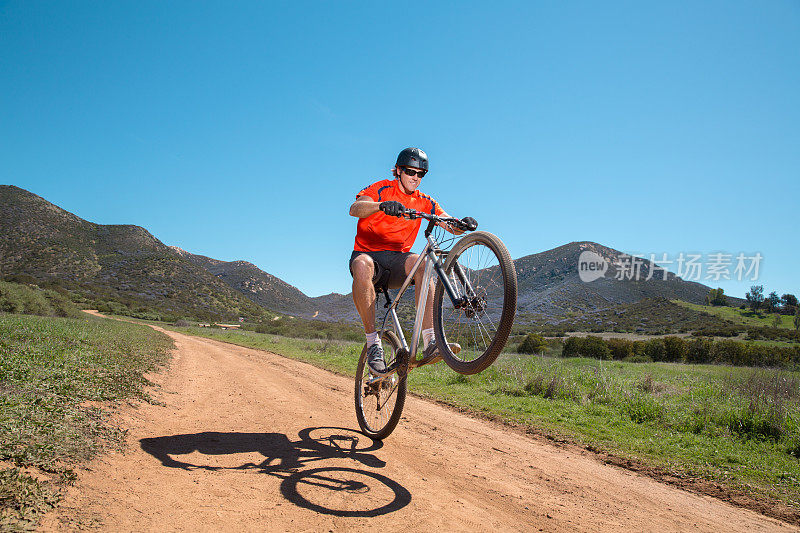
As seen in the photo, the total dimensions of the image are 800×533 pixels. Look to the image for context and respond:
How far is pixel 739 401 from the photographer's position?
31.5ft

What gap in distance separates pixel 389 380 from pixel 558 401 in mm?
5892

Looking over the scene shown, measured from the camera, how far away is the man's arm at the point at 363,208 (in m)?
4.73

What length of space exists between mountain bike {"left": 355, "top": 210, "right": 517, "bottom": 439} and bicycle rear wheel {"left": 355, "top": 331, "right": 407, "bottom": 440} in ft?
0.06

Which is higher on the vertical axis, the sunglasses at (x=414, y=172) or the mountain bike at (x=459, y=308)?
the sunglasses at (x=414, y=172)

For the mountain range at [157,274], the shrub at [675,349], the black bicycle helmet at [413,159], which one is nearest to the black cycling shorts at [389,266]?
the black bicycle helmet at [413,159]

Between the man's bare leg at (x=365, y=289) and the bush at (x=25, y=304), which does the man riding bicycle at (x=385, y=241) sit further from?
the bush at (x=25, y=304)

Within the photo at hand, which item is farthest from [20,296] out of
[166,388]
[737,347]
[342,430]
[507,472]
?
[737,347]

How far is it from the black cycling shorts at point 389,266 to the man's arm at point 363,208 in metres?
0.62

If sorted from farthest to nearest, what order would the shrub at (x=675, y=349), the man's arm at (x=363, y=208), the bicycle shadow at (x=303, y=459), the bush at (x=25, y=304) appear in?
the shrub at (x=675, y=349)
the bush at (x=25, y=304)
the man's arm at (x=363, y=208)
the bicycle shadow at (x=303, y=459)

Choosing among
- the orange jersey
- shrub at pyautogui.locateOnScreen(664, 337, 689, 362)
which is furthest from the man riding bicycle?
shrub at pyautogui.locateOnScreen(664, 337, 689, 362)

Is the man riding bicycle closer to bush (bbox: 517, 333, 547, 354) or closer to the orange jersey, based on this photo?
the orange jersey

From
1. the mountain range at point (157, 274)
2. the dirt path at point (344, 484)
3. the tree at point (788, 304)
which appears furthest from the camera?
the tree at point (788, 304)

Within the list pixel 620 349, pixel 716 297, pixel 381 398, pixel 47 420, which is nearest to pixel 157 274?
pixel 620 349

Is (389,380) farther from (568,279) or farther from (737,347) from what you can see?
(568,279)
